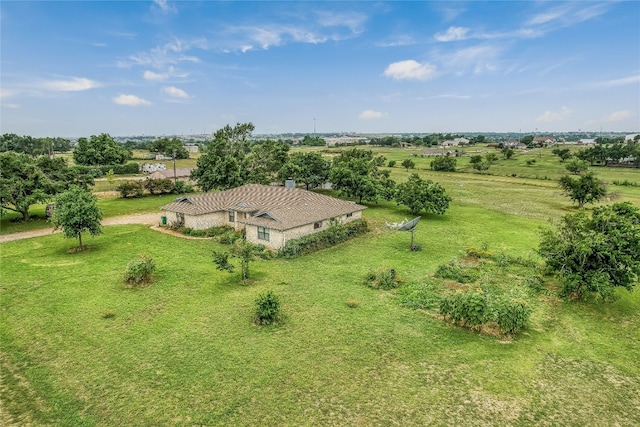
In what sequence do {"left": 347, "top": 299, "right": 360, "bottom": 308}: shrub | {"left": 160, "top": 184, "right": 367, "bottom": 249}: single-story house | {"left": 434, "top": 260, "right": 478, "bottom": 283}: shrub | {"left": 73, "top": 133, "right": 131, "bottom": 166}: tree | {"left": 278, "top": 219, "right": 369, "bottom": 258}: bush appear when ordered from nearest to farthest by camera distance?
{"left": 347, "top": 299, "right": 360, "bottom": 308}: shrub, {"left": 434, "top": 260, "right": 478, "bottom": 283}: shrub, {"left": 278, "top": 219, "right": 369, "bottom": 258}: bush, {"left": 160, "top": 184, "right": 367, "bottom": 249}: single-story house, {"left": 73, "top": 133, "right": 131, "bottom": 166}: tree

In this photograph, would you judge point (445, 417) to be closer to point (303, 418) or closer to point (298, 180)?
point (303, 418)

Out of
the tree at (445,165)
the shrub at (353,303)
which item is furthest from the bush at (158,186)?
the tree at (445,165)

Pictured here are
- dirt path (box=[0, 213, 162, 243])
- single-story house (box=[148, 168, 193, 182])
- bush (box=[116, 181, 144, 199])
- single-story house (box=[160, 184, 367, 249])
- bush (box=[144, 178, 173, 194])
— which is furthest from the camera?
single-story house (box=[148, 168, 193, 182])

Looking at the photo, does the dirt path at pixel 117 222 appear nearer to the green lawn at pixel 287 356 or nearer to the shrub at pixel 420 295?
the green lawn at pixel 287 356

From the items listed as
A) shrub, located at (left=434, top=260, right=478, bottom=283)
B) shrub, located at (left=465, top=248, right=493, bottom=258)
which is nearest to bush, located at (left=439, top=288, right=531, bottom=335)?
shrub, located at (left=434, top=260, right=478, bottom=283)

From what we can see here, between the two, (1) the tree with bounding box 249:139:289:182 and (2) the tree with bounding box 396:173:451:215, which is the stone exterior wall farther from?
(1) the tree with bounding box 249:139:289:182

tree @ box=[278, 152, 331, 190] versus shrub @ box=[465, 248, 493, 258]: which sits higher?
tree @ box=[278, 152, 331, 190]

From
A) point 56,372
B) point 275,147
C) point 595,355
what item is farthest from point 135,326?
point 275,147
